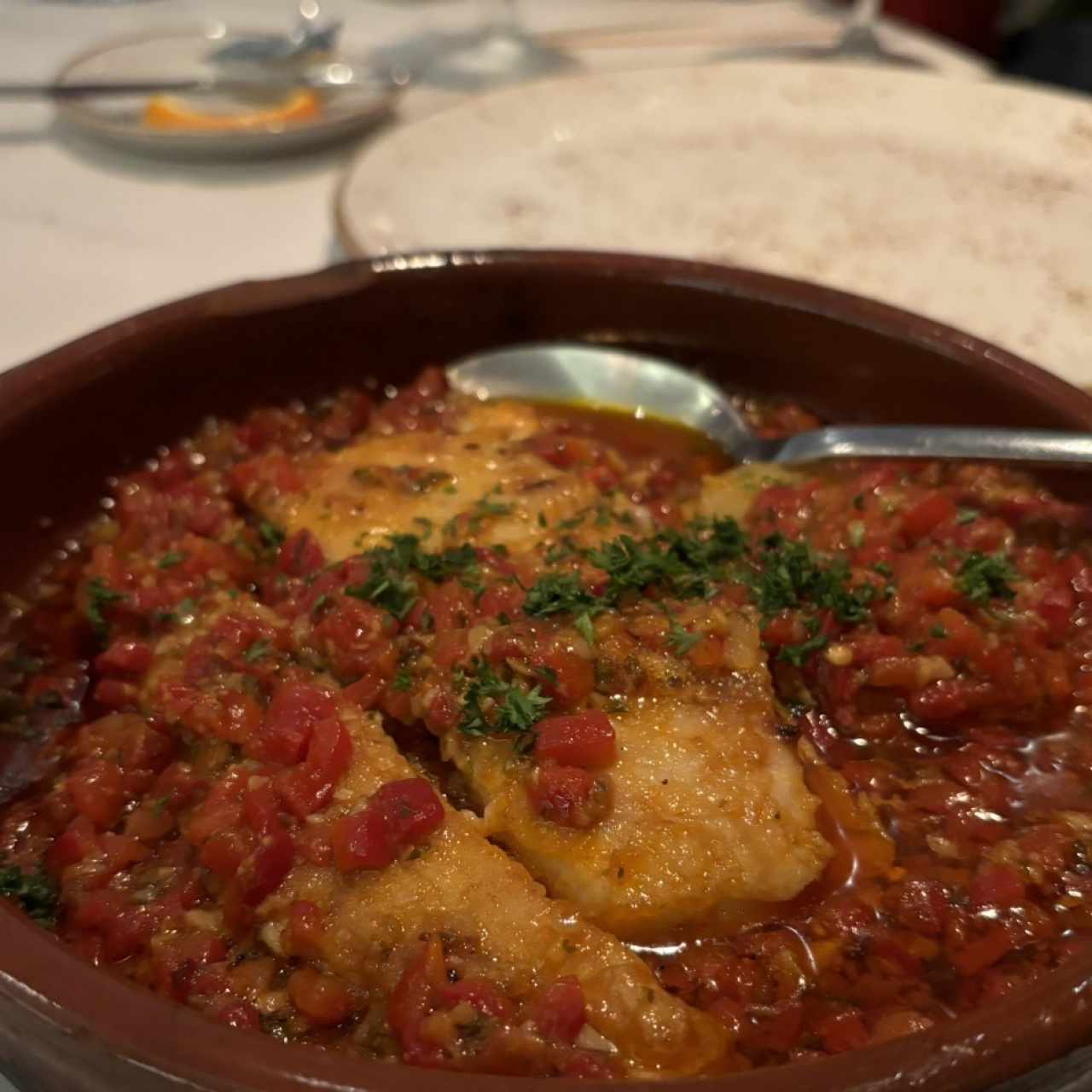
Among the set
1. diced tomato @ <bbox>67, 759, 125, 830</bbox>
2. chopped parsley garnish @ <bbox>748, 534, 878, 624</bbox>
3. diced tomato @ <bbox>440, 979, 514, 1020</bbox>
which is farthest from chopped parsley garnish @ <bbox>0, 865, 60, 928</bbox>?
chopped parsley garnish @ <bbox>748, 534, 878, 624</bbox>

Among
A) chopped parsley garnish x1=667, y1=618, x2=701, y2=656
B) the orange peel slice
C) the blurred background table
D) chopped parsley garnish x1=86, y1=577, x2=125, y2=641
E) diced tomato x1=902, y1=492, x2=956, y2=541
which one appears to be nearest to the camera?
chopped parsley garnish x1=667, y1=618, x2=701, y2=656

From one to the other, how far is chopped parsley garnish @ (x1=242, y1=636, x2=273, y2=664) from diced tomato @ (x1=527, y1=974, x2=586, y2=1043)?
29.9 inches

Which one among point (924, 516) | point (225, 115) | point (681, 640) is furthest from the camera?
point (225, 115)

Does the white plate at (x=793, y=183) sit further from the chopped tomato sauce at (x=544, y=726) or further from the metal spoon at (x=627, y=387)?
the chopped tomato sauce at (x=544, y=726)

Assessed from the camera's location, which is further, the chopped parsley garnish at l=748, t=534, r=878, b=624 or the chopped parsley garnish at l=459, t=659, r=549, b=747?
the chopped parsley garnish at l=748, t=534, r=878, b=624

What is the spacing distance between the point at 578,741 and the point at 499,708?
5.1 inches

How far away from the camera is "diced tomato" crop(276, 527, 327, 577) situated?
2.05 meters

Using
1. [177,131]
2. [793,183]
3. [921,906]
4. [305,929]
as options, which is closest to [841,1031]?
[921,906]

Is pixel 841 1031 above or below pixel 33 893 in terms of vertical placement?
below

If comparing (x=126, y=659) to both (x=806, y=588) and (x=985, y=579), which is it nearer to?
(x=806, y=588)

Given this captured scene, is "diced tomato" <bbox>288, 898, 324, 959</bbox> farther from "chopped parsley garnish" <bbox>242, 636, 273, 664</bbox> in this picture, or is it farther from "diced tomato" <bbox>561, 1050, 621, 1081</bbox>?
"chopped parsley garnish" <bbox>242, 636, 273, 664</bbox>

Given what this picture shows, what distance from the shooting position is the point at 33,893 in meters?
1.60

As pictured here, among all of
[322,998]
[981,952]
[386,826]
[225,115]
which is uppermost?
[225,115]

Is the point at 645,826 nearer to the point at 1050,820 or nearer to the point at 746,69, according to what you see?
the point at 1050,820
